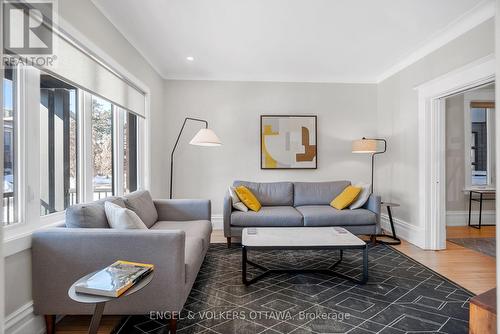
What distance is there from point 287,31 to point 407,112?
7.19 feet

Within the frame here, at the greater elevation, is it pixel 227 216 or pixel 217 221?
pixel 227 216

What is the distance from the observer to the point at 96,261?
5.82 feet

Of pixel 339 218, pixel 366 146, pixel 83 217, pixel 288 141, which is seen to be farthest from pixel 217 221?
pixel 83 217

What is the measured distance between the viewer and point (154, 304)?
5.86 ft

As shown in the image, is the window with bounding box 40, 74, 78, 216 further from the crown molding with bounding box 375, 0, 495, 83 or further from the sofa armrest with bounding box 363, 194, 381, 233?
the crown molding with bounding box 375, 0, 495, 83

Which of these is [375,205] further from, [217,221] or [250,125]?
[217,221]

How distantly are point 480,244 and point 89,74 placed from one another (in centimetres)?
514

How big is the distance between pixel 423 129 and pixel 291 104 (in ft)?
6.67

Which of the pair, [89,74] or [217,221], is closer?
[89,74]

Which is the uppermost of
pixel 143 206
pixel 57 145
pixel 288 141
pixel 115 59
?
pixel 115 59

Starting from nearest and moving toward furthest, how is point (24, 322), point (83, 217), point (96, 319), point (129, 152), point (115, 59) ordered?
point (96, 319)
point (24, 322)
point (83, 217)
point (115, 59)
point (129, 152)

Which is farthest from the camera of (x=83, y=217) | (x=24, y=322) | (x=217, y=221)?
(x=217, y=221)

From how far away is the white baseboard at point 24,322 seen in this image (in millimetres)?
1590

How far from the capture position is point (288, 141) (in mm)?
4676
